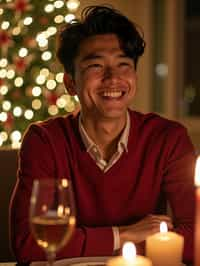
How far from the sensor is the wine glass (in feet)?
3.83

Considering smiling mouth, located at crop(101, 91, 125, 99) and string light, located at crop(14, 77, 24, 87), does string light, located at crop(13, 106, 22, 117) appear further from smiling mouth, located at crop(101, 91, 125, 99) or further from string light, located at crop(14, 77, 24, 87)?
smiling mouth, located at crop(101, 91, 125, 99)

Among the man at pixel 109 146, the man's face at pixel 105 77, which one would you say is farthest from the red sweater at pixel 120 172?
the man's face at pixel 105 77

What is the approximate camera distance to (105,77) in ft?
6.84

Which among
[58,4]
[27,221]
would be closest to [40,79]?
[58,4]

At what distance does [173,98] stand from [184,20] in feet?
2.32

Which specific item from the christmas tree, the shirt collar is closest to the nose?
the shirt collar

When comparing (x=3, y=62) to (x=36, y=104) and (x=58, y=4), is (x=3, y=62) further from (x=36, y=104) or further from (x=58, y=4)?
(x=58, y=4)

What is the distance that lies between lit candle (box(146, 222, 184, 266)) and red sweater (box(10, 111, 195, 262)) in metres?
0.64

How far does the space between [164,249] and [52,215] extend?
0.25m

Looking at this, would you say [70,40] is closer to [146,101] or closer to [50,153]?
[50,153]

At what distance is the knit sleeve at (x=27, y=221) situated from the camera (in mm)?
1715

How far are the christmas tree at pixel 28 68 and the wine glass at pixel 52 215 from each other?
109 inches

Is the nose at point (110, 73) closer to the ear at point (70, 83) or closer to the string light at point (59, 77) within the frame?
the ear at point (70, 83)

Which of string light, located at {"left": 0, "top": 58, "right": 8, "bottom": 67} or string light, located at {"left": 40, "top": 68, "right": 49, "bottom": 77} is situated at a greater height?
string light, located at {"left": 0, "top": 58, "right": 8, "bottom": 67}
